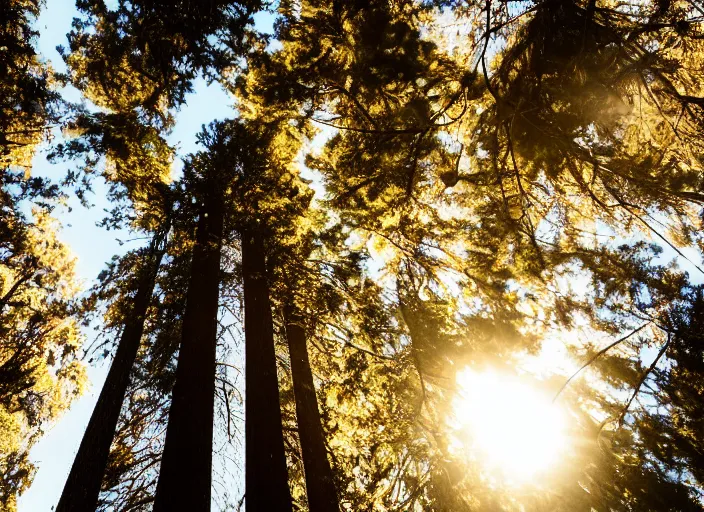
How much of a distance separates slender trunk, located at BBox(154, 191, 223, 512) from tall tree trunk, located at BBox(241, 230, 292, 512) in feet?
1.58

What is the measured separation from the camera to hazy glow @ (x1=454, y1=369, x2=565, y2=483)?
5.51 m

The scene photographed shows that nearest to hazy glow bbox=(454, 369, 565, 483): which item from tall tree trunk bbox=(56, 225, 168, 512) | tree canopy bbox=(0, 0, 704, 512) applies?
tree canopy bbox=(0, 0, 704, 512)

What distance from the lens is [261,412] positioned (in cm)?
434

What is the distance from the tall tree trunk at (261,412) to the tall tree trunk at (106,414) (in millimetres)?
1633

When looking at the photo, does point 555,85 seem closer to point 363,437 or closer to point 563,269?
point 563,269

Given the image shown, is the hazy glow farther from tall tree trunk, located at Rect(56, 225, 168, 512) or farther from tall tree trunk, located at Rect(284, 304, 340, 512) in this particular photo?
tall tree trunk, located at Rect(56, 225, 168, 512)

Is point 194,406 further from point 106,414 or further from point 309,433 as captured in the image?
point 309,433

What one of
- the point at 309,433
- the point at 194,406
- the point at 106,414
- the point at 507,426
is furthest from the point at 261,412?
the point at 507,426

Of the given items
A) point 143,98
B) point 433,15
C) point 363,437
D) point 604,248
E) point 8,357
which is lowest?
point 363,437

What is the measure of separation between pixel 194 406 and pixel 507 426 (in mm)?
5081

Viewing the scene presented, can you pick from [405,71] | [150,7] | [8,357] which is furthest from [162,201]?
[8,357]

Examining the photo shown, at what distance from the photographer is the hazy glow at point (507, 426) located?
5.51m

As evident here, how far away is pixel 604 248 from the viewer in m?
6.03

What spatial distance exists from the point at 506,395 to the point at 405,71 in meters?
5.93
